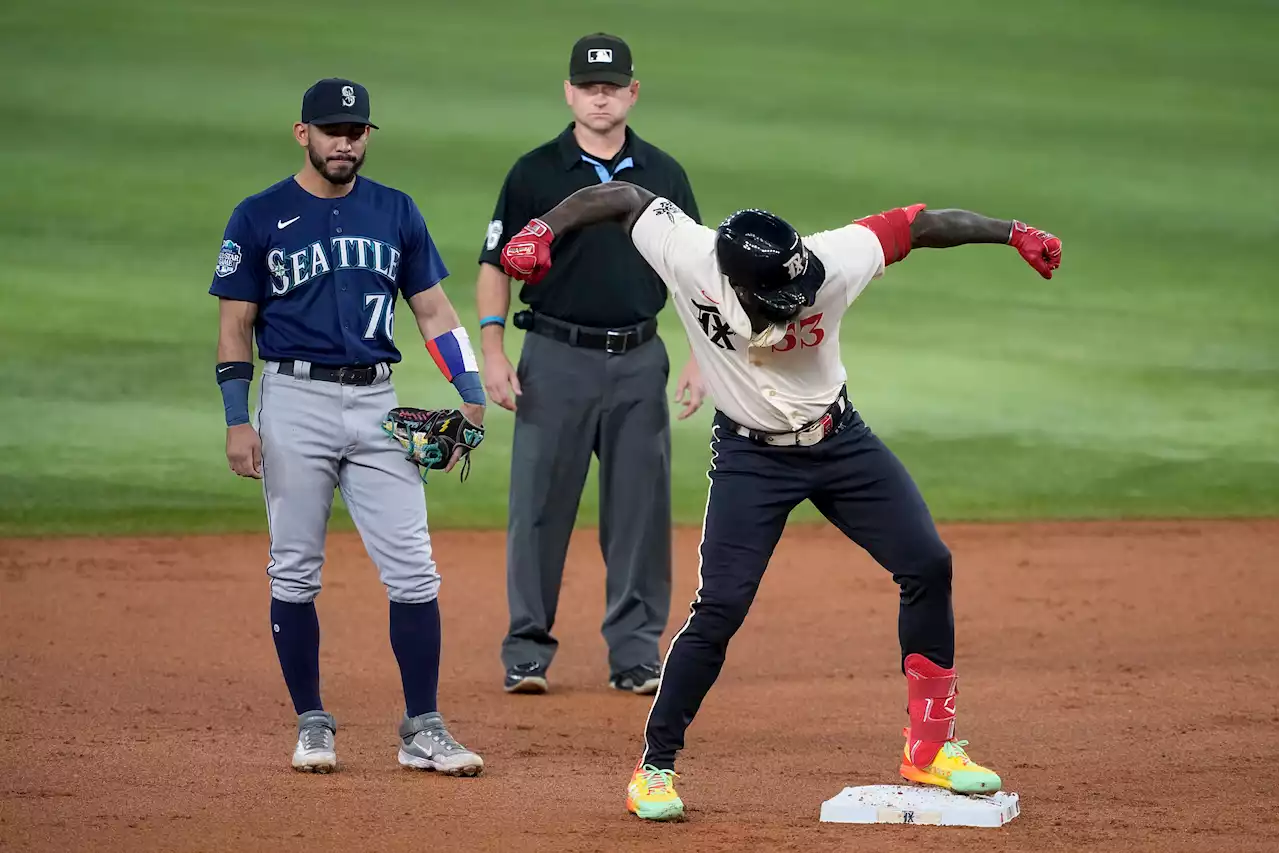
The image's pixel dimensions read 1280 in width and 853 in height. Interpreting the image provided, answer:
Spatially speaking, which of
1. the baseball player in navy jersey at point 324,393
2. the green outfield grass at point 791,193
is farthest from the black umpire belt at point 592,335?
the green outfield grass at point 791,193

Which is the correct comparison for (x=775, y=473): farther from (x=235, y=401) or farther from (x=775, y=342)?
(x=235, y=401)

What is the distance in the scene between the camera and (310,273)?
4379mm

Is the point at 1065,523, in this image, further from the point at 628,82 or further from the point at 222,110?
the point at 222,110

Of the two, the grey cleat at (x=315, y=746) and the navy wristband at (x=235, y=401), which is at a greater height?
the navy wristband at (x=235, y=401)

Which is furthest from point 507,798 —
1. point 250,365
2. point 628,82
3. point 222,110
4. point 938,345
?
point 222,110

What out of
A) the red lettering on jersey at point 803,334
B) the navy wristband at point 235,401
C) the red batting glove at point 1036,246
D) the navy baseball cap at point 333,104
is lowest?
the navy wristband at point 235,401

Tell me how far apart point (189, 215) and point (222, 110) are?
45.1 inches

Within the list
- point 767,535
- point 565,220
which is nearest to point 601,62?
point 565,220

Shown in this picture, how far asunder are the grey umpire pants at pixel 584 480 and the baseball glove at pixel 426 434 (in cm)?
126

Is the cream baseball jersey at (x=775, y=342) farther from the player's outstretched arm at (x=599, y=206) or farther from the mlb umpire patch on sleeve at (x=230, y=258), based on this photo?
the mlb umpire patch on sleeve at (x=230, y=258)

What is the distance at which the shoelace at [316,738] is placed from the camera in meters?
4.39

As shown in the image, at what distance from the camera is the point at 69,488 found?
28.5 feet

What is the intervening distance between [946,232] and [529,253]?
A: 40.8 inches

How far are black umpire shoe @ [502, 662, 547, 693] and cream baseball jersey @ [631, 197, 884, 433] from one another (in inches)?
72.3
